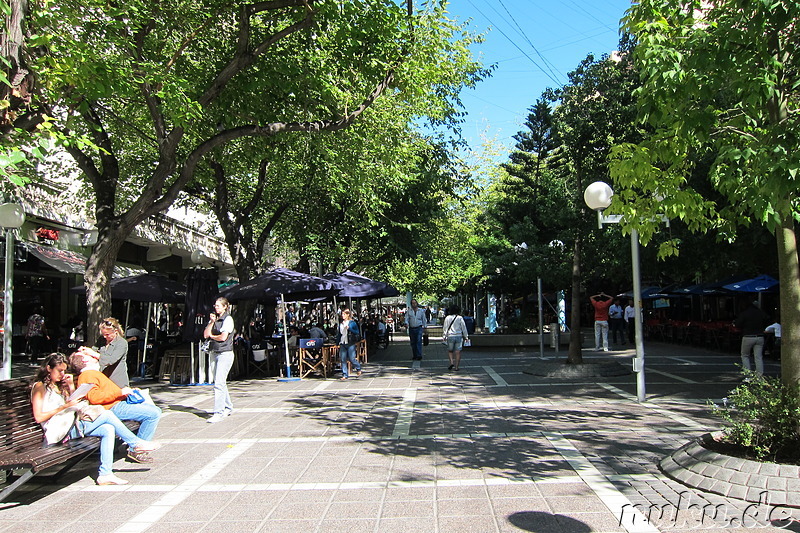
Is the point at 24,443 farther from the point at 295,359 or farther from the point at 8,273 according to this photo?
the point at 295,359

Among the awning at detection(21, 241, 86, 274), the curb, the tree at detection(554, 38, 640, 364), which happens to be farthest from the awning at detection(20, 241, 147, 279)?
the tree at detection(554, 38, 640, 364)

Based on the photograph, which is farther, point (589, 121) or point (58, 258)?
point (58, 258)

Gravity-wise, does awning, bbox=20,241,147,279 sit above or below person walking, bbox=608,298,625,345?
above

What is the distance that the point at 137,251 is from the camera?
77.9ft

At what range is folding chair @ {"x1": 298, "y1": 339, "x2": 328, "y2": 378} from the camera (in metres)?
13.5

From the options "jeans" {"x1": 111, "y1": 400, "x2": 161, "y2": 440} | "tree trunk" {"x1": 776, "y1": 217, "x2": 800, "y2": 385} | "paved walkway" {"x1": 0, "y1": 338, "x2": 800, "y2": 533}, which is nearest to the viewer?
"paved walkway" {"x1": 0, "y1": 338, "x2": 800, "y2": 533}

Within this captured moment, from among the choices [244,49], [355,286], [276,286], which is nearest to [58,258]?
[276,286]

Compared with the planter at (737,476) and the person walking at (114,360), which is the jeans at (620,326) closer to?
the planter at (737,476)

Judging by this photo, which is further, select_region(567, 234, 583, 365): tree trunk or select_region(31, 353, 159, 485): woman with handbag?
select_region(567, 234, 583, 365): tree trunk

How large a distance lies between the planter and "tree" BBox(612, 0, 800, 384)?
929mm

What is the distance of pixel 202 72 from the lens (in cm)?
1066

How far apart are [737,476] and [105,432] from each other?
5381 mm

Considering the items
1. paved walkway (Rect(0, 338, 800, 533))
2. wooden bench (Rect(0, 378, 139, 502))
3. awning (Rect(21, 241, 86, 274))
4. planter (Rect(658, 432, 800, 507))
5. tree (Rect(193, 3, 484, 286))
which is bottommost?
paved walkway (Rect(0, 338, 800, 533))

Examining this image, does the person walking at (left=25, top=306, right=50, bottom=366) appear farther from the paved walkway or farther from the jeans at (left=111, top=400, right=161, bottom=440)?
the jeans at (left=111, top=400, right=161, bottom=440)
